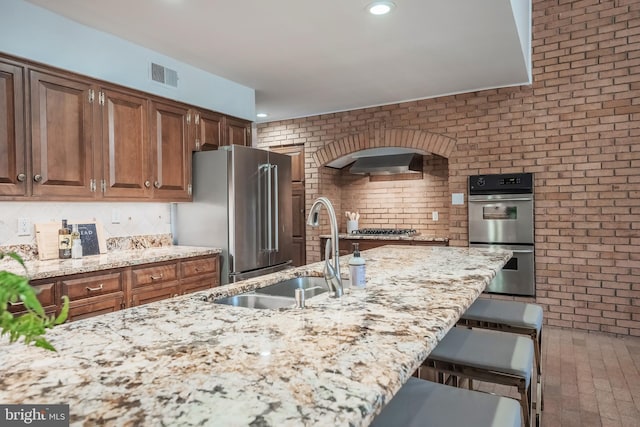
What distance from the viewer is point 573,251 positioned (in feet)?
13.1

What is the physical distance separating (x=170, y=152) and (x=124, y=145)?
0.41m

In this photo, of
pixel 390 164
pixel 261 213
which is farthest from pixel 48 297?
pixel 390 164

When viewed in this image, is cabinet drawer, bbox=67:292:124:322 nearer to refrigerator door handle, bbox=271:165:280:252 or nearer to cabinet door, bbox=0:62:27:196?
cabinet door, bbox=0:62:27:196

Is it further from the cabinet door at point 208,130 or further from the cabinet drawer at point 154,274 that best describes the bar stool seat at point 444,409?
the cabinet door at point 208,130

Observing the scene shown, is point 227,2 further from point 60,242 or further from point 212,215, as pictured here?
point 60,242

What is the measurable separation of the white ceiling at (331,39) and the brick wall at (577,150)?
0.35 meters

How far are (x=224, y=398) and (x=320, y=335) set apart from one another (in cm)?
38

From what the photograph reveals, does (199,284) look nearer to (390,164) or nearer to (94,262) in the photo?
(94,262)

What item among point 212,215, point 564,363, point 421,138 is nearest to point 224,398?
point 212,215

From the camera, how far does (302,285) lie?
6.92 feet

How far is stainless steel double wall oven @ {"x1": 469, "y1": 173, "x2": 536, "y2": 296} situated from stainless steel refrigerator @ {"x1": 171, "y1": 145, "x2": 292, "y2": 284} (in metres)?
2.13

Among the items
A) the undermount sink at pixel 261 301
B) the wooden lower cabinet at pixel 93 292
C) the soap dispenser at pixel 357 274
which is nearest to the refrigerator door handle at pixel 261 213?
the wooden lower cabinet at pixel 93 292

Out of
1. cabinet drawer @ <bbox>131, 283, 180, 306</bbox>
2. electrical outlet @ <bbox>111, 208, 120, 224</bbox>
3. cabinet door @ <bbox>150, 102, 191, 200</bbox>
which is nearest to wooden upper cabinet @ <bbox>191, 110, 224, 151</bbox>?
cabinet door @ <bbox>150, 102, 191, 200</bbox>

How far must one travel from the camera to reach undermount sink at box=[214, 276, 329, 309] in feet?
5.70
